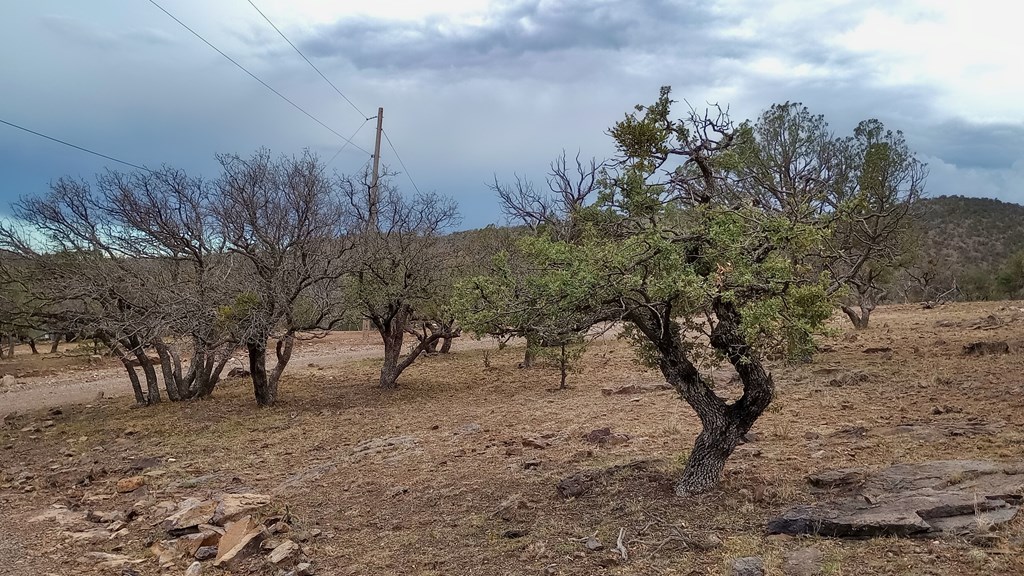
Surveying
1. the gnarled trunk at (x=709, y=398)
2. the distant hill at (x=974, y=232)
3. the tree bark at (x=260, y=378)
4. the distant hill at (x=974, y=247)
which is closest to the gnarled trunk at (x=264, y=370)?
the tree bark at (x=260, y=378)

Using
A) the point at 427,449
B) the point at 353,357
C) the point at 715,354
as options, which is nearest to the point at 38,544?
the point at 427,449

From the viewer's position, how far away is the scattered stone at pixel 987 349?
47.9 ft

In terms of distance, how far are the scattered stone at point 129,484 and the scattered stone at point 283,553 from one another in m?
4.17

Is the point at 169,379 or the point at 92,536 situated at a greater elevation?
the point at 169,379

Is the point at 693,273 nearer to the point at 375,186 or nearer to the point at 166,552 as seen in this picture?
the point at 166,552

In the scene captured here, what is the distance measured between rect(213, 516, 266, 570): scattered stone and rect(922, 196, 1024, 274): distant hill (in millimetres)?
55174

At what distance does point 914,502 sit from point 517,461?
5144 mm

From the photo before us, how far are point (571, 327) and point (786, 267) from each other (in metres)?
2.05

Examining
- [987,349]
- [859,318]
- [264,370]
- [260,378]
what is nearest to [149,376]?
[260,378]

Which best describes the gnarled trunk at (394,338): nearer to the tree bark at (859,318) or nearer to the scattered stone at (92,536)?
the scattered stone at (92,536)

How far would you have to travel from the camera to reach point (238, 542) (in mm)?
6758

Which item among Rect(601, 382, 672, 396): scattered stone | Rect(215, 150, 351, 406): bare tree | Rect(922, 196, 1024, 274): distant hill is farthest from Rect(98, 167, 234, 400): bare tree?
Rect(922, 196, 1024, 274): distant hill

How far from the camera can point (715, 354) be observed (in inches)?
251

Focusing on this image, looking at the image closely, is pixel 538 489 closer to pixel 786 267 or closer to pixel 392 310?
pixel 786 267
